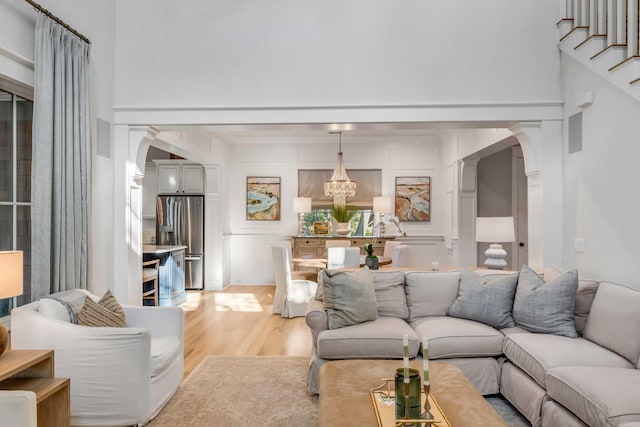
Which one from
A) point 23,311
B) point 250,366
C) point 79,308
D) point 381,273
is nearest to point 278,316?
point 250,366

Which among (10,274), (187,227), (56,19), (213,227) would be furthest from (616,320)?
(187,227)

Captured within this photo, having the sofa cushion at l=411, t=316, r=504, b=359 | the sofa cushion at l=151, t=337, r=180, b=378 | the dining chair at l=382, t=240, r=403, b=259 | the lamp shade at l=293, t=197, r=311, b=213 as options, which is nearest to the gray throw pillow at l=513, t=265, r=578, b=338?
the sofa cushion at l=411, t=316, r=504, b=359

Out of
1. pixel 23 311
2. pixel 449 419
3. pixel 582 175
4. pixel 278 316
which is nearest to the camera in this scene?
pixel 449 419

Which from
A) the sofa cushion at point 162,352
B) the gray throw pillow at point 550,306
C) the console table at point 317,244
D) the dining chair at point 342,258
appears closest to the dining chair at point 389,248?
the console table at point 317,244

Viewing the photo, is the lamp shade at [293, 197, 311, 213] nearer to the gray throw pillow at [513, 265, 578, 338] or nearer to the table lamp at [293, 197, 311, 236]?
the table lamp at [293, 197, 311, 236]

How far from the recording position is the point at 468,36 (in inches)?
159

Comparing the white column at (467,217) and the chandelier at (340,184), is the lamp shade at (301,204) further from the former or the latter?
the white column at (467,217)

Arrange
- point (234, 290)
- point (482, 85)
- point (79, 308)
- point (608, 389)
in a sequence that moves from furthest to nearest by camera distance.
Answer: point (234, 290) < point (482, 85) < point (79, 308) < point (608, 389)

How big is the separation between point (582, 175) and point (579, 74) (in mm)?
849

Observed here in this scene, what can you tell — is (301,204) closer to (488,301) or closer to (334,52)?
(334,52)

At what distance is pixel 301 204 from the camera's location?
7.41 meters

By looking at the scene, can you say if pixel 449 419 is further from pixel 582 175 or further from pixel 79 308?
pixel 582 175

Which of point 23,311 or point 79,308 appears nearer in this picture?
point 23,311

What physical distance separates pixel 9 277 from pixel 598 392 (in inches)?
115
